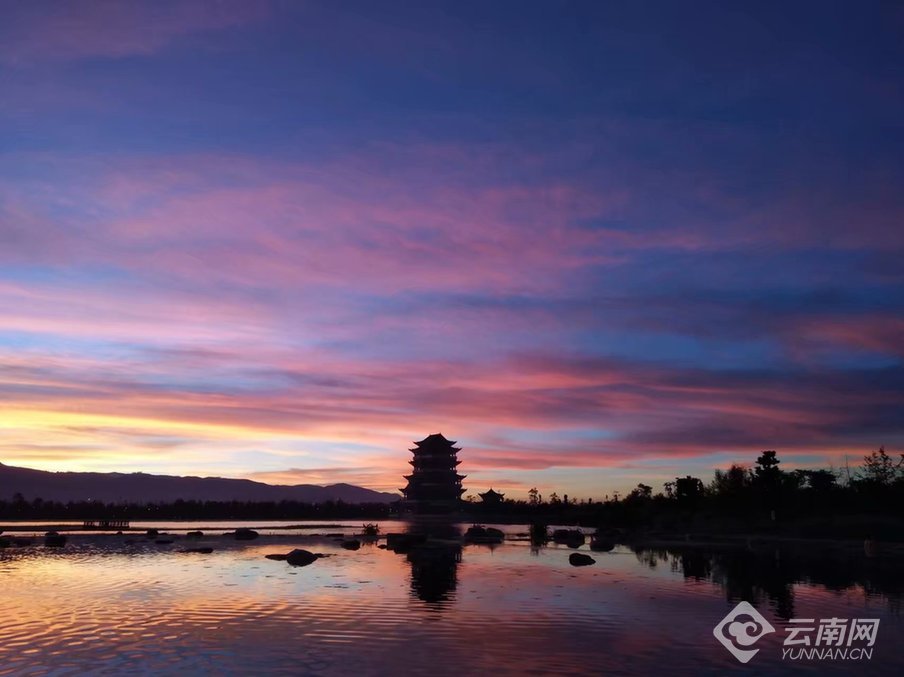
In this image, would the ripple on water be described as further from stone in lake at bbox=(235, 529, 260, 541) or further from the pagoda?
the pagoda

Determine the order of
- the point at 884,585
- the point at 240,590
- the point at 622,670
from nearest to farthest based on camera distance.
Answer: the point at 622,670, the point at 240,590, the point at 884,585

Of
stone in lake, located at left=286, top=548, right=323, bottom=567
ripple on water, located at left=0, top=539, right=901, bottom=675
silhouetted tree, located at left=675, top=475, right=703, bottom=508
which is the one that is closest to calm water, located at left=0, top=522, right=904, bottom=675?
ripple on water, located at left=0, top=539, right=901, bottom=675

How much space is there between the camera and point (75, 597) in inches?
1109

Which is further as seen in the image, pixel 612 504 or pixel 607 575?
pixel 612 504

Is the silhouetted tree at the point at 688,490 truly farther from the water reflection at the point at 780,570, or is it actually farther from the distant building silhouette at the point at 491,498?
the distant building silhouette at the point at 491,498

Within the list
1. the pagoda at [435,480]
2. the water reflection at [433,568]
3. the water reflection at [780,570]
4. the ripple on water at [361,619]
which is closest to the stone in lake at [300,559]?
the ripple on water at [361,619]

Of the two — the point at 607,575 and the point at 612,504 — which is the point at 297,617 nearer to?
the point at 607,575

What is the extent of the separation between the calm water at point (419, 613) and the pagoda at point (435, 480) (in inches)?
3856

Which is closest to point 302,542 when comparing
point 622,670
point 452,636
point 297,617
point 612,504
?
point 297,617

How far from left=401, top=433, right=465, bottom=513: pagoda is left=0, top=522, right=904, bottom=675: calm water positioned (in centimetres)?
9793

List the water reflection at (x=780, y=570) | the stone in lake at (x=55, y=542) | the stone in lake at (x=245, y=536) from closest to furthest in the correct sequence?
the water reflection at (x=780, y=570)
the stone in lake at (x=55, y=542)
the stone in lake at (x=245, y=536)

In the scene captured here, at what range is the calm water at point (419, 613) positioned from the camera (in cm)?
1744

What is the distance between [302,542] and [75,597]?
39091mm

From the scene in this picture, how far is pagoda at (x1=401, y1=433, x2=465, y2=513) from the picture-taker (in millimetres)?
142000
